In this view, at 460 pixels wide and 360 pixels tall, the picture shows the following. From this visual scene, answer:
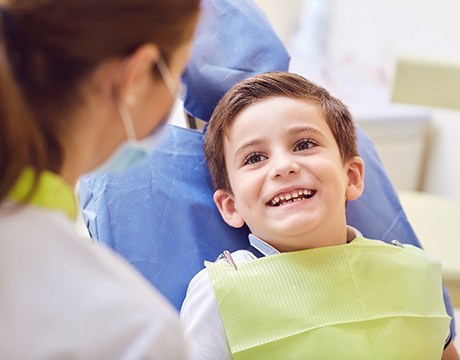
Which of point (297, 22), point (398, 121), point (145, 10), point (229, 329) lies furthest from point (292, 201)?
point (297, 22)

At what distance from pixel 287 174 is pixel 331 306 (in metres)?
0.25

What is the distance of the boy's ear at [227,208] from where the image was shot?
4.93 feet

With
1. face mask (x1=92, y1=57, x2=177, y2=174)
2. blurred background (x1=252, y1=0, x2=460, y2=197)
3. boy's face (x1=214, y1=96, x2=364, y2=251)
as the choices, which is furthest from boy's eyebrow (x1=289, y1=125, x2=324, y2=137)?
blurred background (x1=252, y1=0, x2=460, y2=197)

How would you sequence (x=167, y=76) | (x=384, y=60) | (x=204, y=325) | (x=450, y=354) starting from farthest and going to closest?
(x=384, y=60) < (x=450, y=354) < (x=204, y=325) < (x=167, y=76)

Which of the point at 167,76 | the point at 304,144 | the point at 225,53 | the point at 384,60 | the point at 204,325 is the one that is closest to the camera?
the point at 167,76

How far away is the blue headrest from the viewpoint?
167 centimetres

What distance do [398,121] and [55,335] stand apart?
7.19 feet

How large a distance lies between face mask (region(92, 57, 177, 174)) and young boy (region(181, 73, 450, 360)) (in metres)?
0.38

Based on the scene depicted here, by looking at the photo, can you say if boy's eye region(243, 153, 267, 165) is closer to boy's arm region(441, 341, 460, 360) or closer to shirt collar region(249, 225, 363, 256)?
shirt collar region(249, 225, 363, 256)

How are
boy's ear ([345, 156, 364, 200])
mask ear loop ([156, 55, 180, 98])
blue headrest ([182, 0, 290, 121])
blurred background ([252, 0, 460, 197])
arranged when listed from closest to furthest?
mask ear loop ([156, 55, 180, 98]) < boy's ear ([345, 156, 364, 200]) < blue headrest ([182, 0, 290, 121]) < blurred background ([252, 0, 460, 197])

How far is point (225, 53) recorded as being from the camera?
5.62 ft

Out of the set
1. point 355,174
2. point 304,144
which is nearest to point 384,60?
point 355,174

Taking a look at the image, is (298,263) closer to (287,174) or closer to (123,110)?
(287,174)

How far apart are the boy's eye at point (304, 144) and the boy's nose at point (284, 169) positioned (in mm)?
64
